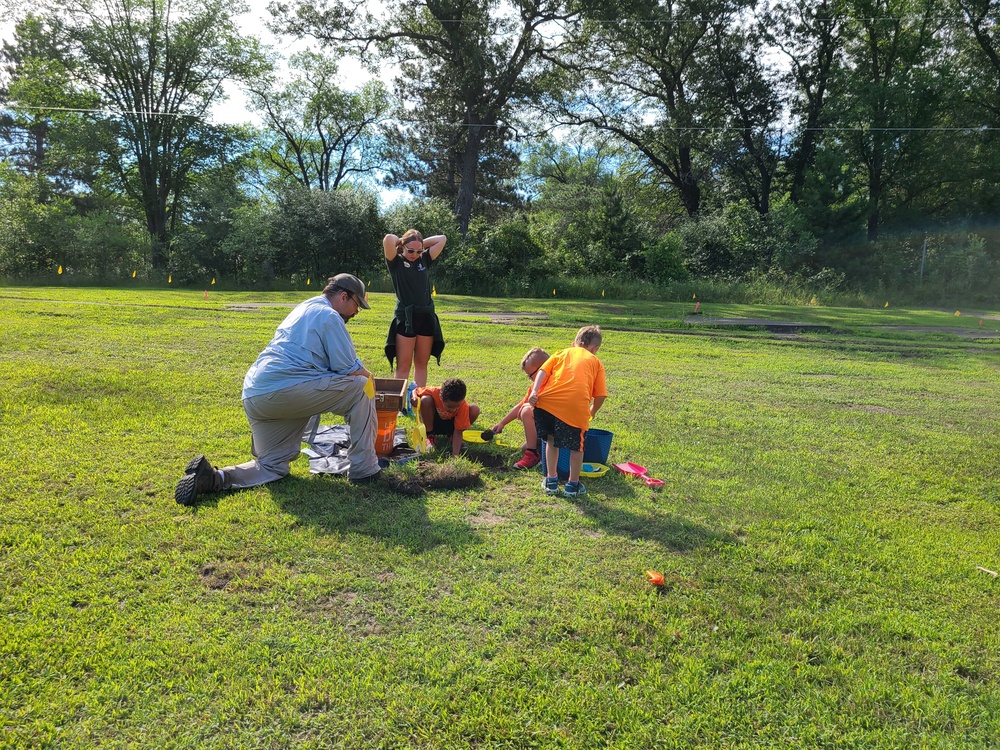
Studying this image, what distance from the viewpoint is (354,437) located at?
4.76 metres

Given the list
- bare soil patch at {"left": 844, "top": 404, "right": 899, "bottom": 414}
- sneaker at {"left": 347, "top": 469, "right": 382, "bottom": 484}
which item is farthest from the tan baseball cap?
bare soil patch at {"left": 844, "top": 404, "right": 899, "bottom": 414}

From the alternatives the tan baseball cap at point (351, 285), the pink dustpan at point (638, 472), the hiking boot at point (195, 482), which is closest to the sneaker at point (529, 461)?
the pink dustpan at point (638, 472)

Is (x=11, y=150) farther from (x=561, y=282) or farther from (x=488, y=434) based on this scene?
(x=488, y=434)

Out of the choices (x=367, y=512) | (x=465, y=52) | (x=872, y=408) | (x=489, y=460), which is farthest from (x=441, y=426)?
(x=465, y=52)

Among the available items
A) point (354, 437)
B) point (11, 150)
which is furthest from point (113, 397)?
point (11, 150)

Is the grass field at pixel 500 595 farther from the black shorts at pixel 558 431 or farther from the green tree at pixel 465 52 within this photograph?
the green tree at pixel 465 52

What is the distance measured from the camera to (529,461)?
5402 mm

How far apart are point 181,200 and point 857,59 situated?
38.9 meters

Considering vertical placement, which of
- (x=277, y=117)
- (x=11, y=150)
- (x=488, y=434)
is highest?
(x=277, y=117)

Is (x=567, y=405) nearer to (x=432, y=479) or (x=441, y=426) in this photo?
(x=432, y=479)

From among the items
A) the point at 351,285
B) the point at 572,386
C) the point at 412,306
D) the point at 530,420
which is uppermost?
the point at 351,285

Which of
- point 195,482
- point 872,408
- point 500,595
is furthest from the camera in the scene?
point 872,408

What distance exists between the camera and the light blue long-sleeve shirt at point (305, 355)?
176 inches

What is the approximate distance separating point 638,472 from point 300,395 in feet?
9.04
